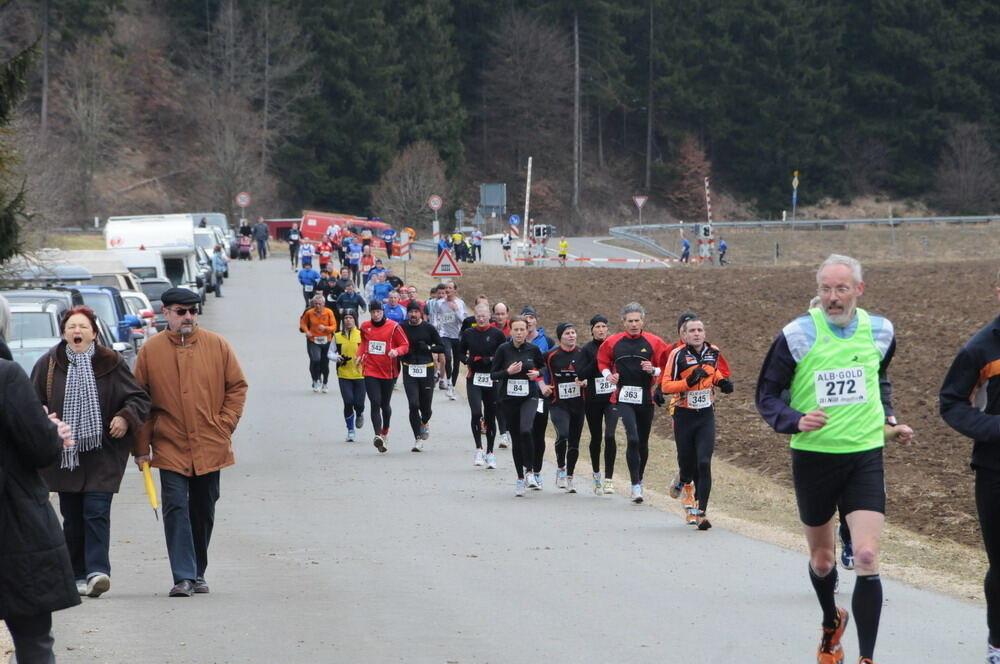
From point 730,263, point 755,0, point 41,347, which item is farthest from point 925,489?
point 755,0

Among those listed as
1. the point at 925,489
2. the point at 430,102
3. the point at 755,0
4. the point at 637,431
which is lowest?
the point at 925,489

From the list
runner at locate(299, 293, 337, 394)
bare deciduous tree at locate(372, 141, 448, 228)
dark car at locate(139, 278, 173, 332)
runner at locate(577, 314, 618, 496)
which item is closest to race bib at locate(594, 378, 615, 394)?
runner at locate(577, 314, 618, 496)

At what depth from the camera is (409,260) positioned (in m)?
62.2

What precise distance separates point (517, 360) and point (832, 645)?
8.79 m

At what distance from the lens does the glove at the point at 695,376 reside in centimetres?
1328

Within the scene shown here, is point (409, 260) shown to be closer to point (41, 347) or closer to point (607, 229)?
point (607, 229)

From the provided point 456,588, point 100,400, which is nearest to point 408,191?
point 456,588

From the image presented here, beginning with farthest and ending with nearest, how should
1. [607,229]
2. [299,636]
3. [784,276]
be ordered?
[607,229]
[784,276]
[299,636]

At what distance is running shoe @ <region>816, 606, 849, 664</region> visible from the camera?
738 centimetres

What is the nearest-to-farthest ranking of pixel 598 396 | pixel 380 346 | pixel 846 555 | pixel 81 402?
pixel 81 402 → pixel 846 555 → pixel 598 396 → pixel 380 346

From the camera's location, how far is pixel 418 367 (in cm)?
1930

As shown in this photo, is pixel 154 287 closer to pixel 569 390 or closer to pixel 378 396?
pixel 378 396

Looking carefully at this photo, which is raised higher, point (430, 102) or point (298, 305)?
point (430, 102)

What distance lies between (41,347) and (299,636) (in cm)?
1024
